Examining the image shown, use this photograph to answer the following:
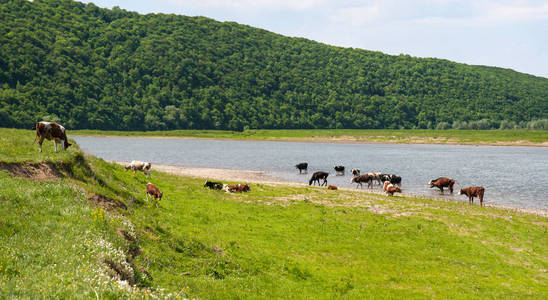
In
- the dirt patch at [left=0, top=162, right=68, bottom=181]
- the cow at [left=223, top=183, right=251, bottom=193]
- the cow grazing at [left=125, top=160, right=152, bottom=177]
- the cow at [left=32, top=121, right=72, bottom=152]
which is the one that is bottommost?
the cow at [left=223, top=183, right=251, bottom=193]

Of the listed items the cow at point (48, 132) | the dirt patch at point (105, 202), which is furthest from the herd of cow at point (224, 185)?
the dirt patch at point (105, 202)

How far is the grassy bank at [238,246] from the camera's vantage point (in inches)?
356

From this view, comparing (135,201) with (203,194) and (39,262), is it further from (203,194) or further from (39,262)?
(39,262)

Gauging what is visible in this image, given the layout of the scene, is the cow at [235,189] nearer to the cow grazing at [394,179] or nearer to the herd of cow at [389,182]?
the herd of cow at [389,182]

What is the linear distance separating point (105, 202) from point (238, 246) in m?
5.93

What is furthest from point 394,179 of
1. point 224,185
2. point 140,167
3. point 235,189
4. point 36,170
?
point 36,170

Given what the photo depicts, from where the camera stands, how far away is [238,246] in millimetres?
17609

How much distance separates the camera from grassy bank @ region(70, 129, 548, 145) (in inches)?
5625

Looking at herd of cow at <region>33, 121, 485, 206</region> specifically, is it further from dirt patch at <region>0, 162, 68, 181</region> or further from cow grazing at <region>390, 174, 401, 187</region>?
dirt patch at <region>0, 162, 68, 181</region>

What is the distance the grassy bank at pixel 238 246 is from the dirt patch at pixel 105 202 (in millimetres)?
95

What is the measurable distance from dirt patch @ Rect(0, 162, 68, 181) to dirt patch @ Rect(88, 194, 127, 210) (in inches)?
78.7

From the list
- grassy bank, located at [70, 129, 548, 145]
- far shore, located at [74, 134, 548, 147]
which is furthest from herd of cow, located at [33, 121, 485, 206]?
grassy bank, located at [70, 129, 548, 145]

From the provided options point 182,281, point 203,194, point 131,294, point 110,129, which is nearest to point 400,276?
point 182,281

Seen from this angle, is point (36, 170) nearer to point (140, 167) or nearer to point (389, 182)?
point (140, 167)
